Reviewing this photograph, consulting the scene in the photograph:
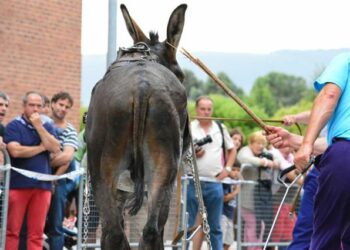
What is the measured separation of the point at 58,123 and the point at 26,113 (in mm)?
1196

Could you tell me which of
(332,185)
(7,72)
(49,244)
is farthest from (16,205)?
(7,72)

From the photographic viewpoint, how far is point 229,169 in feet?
41.4

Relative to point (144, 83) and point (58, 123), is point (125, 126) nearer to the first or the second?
point (144, 83)

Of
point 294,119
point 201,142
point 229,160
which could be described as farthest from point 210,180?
point 294,119

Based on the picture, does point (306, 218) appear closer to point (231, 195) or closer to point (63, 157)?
point (63, 157)

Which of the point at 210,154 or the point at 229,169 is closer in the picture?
the point at 210,154

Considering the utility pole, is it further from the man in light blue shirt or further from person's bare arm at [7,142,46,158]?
the man in light blue shirt

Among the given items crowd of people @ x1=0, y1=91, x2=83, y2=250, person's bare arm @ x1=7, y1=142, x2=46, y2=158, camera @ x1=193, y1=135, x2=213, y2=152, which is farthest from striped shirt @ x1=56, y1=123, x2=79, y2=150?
camera @ x1=193, y1=135, x2=213, y2=152

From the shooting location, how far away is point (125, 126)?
6645mm

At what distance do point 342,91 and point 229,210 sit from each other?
7.43 m

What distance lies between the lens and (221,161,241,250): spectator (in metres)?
13.1

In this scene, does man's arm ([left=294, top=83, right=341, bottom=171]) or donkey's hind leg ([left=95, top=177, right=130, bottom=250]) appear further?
donkey's hind leg ([left=95, top=177, right=130, bottom=250])

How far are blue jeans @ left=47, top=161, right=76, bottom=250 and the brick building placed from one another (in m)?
6.67

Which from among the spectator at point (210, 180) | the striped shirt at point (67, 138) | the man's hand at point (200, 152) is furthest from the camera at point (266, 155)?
the striped shirt at point (67, 138)
